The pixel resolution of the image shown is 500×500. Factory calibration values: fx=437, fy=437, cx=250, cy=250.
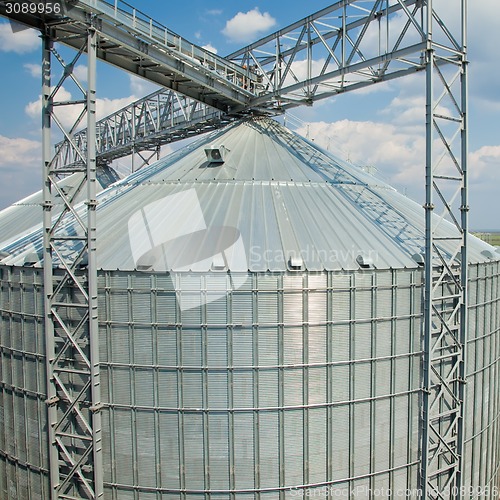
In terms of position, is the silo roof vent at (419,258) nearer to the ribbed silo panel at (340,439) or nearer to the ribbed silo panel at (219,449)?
the ribbed silo panel at (340,439)

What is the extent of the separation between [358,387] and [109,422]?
9994 millimetres

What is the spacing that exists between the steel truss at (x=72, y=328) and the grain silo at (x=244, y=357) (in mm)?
711

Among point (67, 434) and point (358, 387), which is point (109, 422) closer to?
point (67, 434)

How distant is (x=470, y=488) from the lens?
840 inches

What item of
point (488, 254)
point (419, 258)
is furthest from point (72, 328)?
point (488, 254)

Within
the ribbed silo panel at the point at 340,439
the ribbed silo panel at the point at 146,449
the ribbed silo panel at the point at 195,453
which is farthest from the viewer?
the ribbed silo panel at the point at 340,439

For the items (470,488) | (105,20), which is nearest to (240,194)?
(105,20)

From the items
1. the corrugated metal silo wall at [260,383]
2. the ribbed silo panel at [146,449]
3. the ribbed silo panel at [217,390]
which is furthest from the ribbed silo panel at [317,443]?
the ribbed silo panel at [146,449]

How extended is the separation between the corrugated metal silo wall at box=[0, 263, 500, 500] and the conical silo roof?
37.7 inches

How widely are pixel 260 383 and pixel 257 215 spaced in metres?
7.16

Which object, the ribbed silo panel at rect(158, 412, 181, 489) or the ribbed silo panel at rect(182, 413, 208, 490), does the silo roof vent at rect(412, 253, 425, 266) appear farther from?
the ribbed silo panel at rect(158, 412, 181, 489)

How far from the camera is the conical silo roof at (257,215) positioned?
17.6 metres

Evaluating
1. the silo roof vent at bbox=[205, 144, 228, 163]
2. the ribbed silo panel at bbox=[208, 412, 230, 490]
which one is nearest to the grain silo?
the ribbed silo panel at bbox=[208, 412, 230, 490]

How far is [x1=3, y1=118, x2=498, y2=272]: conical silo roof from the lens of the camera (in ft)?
57.7
